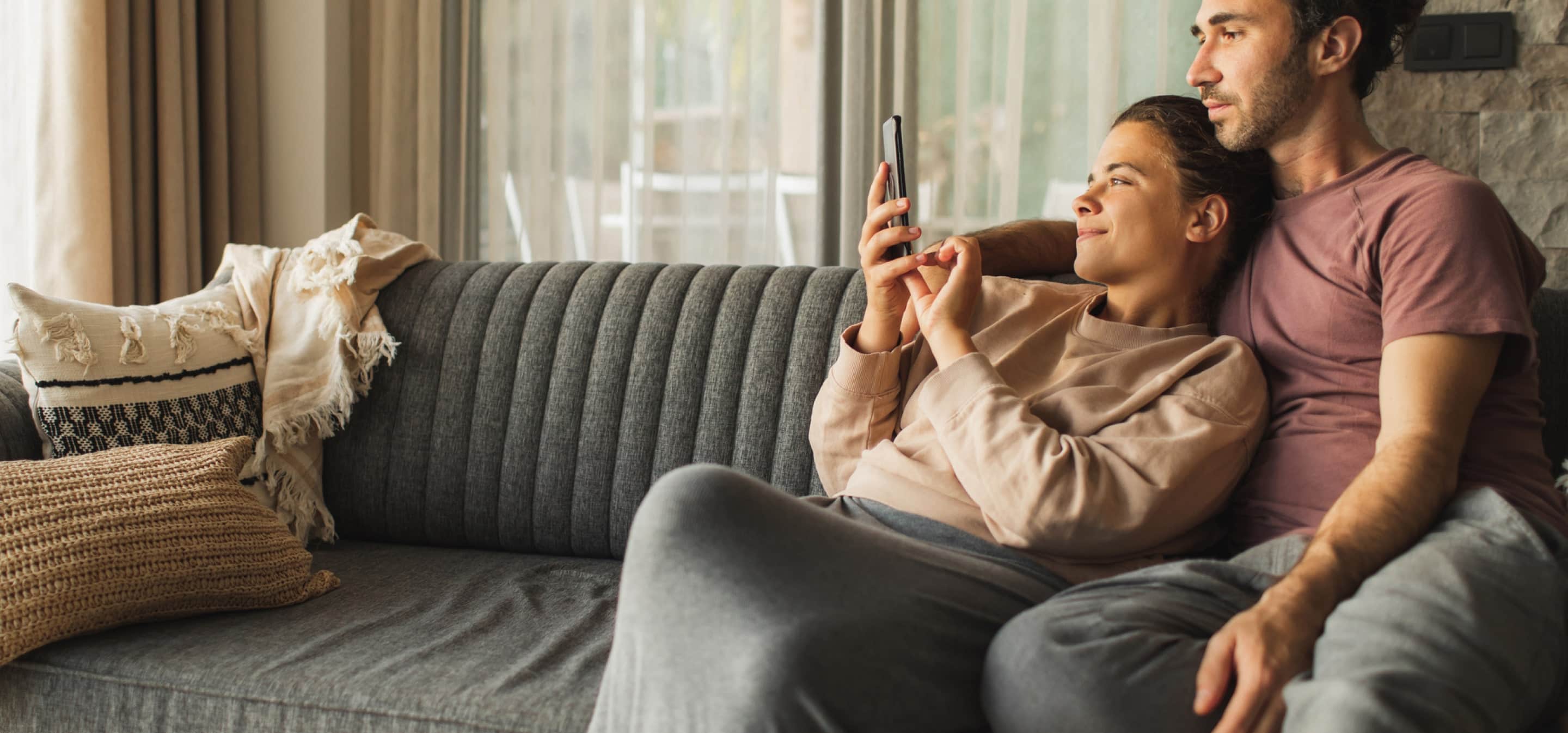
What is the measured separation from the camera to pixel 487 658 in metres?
1.25

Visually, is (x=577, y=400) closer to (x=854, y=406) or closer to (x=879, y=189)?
(x=854, y=406)

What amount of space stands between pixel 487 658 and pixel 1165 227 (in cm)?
93

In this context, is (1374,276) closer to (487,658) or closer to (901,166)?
(901,166)

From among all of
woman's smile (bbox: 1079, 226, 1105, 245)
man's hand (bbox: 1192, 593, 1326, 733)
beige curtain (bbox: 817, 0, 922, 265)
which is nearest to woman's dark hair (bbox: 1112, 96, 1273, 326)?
woman's smile (bbox: 1079, 226, 1105, 245)

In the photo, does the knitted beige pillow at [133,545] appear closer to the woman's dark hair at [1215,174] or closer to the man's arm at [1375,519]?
the man's arm at [1375,519]

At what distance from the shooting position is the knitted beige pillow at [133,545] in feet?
4.04

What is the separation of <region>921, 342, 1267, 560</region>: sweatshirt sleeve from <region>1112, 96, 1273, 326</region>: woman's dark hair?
0.65 ft

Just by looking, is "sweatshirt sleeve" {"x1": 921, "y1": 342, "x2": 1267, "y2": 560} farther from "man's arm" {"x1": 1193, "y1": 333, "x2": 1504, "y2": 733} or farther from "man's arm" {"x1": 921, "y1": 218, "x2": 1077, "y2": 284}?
"man's arm" {"x1": 921, "y1": 218, "x2": 1077, "y2": 284}

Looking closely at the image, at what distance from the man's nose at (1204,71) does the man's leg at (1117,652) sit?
0.62 metres

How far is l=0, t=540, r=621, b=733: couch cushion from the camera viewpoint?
115 cm

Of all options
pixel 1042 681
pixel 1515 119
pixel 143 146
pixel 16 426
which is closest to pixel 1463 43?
pixel 1515 119

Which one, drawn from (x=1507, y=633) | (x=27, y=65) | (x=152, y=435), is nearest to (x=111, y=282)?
(x=27, y=65)

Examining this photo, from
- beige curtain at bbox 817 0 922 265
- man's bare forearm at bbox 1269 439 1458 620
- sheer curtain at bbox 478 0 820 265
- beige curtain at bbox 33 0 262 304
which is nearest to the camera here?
man's bare forearm at bbox 1269 439 1458 620

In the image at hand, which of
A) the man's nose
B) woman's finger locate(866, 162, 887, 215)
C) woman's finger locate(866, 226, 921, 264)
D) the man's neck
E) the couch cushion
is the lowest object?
the couch cushion
